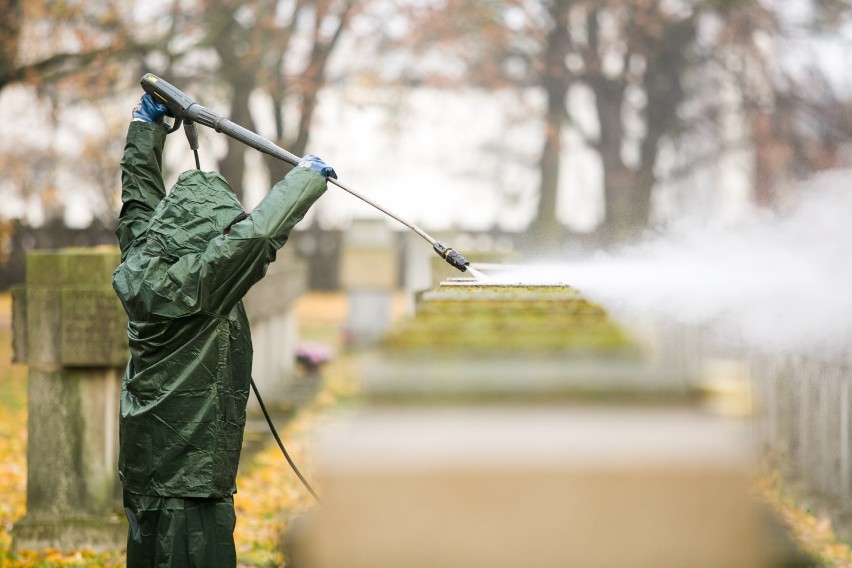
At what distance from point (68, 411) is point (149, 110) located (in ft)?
8.56

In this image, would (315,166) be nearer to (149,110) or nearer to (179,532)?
(149,110)

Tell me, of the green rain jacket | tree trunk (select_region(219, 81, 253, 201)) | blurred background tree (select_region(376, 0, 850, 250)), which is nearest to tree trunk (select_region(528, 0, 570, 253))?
blurred background tree (select_region(376, 0, 850, 250))

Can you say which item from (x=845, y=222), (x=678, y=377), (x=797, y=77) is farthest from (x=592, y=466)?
(x=797, y=77)

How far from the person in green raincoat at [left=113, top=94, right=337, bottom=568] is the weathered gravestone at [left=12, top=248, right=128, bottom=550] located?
8.06 ft

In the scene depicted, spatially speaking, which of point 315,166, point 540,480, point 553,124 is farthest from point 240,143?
point 540,480

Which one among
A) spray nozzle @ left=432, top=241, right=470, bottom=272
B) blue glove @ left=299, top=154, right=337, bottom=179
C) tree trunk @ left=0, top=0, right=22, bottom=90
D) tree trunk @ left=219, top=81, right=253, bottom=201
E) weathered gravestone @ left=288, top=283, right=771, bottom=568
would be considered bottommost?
weathered gravestone @ left=288, top=283, right=771, bottom=568

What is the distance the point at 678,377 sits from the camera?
2758mm

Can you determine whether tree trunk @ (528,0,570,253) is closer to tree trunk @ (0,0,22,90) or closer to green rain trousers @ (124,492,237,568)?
tree trunk @ (0,0,22,90)

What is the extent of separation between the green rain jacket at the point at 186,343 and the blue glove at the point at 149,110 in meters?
0.59

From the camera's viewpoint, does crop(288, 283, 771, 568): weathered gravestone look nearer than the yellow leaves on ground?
Yes

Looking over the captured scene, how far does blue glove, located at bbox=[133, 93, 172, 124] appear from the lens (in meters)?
4.88

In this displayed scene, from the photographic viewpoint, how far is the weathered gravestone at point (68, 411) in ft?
22.1

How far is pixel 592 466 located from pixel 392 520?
47cm

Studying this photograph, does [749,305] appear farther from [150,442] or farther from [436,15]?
[436,15]
